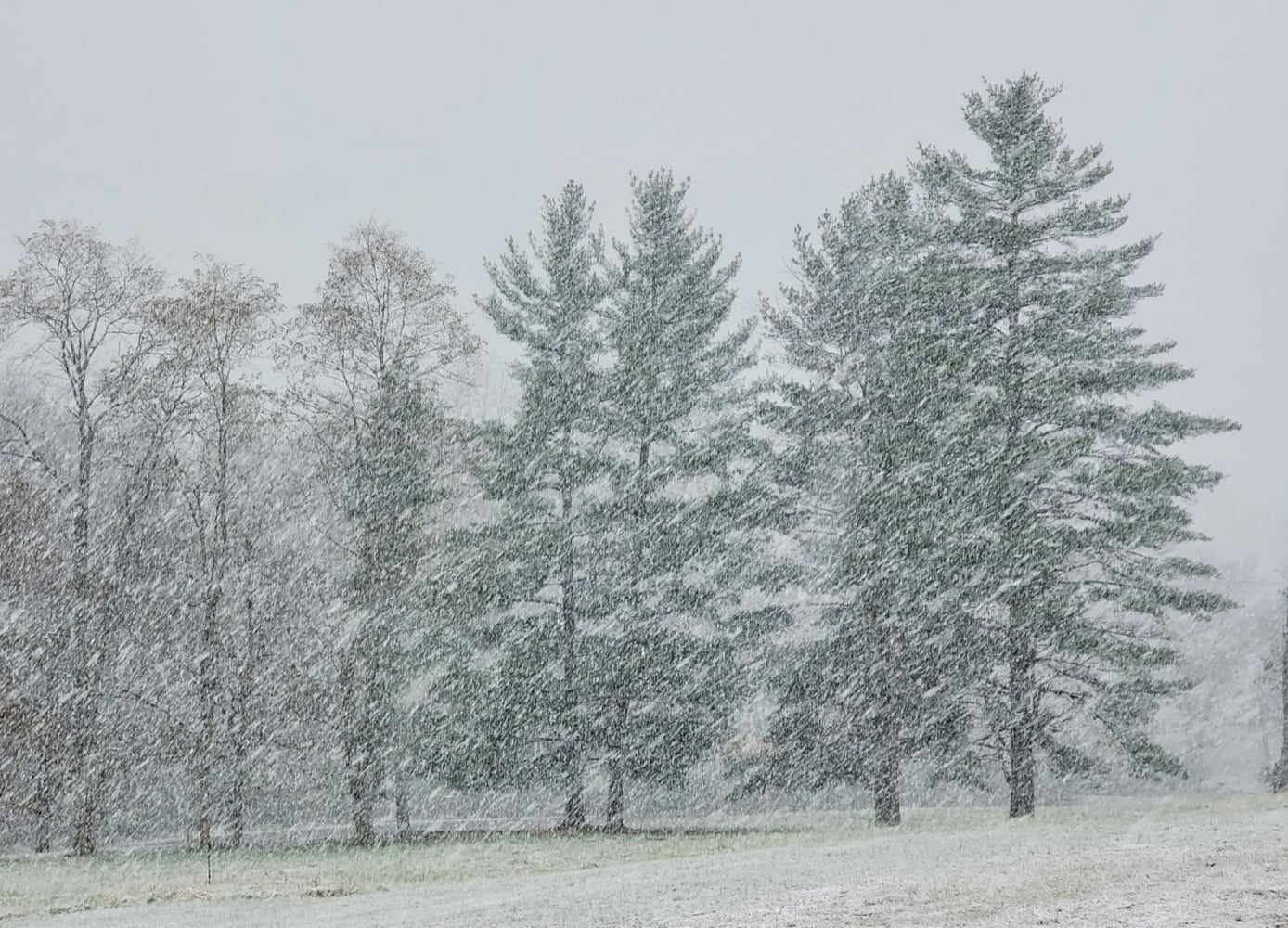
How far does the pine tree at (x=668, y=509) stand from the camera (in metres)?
22.5

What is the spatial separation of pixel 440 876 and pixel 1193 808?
11.8 m

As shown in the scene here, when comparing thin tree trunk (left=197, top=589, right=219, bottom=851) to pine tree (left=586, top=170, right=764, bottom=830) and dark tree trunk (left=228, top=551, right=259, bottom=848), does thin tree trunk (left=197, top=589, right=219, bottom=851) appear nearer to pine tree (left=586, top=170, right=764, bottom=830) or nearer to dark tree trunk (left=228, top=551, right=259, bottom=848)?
dark tree trunk (left=228, top=551, right=259, bottom=848)

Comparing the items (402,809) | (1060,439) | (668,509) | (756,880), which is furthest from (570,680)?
(756,880)

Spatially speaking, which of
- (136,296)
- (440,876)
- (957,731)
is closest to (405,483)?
(136,296)

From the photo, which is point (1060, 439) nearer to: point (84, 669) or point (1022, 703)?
point (1022, 703)

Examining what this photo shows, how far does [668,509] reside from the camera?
23859mm

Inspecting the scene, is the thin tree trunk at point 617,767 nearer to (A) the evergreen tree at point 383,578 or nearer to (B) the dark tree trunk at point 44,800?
(A) the evergreen tree at point 383,578

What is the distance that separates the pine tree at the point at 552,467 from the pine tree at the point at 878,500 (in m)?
4.22

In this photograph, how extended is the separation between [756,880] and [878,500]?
11146mm

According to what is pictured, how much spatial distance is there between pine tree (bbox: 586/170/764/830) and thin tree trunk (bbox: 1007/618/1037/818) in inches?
205

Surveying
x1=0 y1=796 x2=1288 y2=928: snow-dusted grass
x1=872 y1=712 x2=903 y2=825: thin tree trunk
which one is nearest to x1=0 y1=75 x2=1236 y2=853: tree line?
x1=872 y1=712 x2=903 y2=825: thin tree trunk

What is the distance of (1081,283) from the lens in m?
20.9

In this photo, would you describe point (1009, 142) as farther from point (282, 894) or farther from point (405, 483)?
point (282, 894)

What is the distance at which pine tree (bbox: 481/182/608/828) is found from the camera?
22812mm
